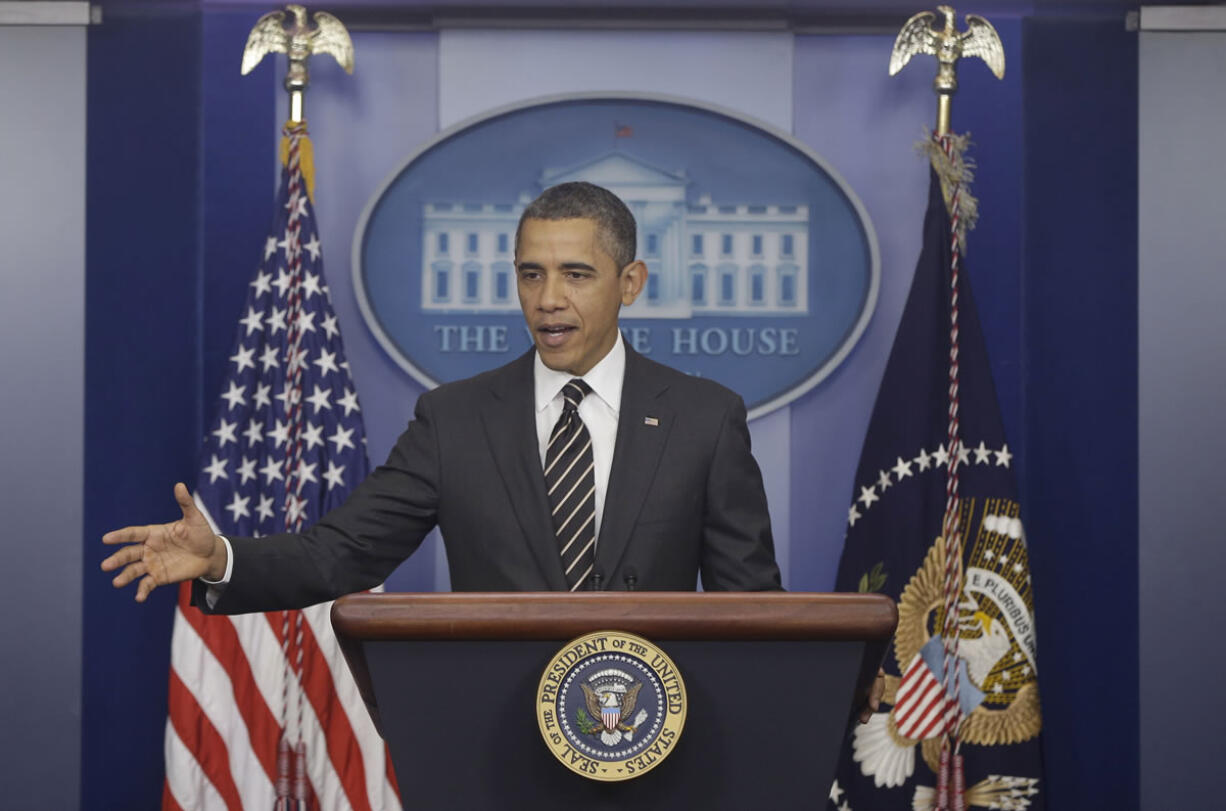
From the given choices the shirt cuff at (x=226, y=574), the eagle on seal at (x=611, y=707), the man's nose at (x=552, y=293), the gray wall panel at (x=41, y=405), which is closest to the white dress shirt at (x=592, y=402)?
the man's nose at (x=552, y=293)

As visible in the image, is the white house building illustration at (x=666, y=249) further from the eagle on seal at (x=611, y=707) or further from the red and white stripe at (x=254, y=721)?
the eagle on seal at (x=611, y=707)

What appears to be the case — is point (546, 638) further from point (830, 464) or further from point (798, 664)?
point (830, 464)

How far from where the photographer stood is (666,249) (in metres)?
3.72

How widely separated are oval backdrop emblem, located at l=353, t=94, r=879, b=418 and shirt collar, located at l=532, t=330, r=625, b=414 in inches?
62.2

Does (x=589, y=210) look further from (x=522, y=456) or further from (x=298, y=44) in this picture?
(x=298, y=44)

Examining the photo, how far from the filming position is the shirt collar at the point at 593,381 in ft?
6.93

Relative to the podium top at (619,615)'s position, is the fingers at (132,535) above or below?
above

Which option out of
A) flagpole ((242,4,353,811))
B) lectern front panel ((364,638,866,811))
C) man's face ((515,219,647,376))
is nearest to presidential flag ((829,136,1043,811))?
flagpole ((242,4,353,811))

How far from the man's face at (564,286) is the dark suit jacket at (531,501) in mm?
88

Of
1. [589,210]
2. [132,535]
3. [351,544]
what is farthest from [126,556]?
[589,210]

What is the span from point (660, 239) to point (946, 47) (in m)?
0.91

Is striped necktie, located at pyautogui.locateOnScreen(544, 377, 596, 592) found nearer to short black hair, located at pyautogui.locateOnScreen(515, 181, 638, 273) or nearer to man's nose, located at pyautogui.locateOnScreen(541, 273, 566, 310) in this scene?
man's nose, located at pyautogui.locateOnScreen(541, 273, 566, 310)

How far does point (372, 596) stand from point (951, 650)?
2.37 metres

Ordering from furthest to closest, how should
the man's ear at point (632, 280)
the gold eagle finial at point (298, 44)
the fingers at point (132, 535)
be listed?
the gold eagle finial at point (298, 44), the man's ear at point (632, 280), the fingers at point (132, 535)
